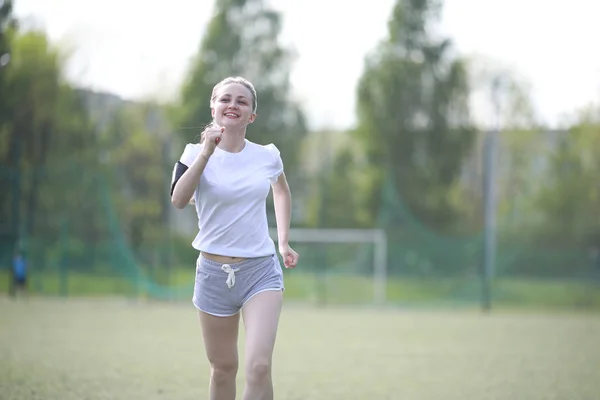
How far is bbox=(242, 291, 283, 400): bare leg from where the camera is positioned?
5188mm

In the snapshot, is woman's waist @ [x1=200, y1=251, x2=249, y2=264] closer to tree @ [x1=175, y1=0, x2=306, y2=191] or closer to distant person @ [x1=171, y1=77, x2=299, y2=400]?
distant person @ [x1=171, y1=77, x2=299, y2=400]

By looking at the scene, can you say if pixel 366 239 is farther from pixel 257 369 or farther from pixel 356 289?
pixel 257 369

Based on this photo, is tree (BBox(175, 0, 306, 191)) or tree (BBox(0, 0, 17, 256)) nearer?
tree (BBox(0, 0, 17, 256))

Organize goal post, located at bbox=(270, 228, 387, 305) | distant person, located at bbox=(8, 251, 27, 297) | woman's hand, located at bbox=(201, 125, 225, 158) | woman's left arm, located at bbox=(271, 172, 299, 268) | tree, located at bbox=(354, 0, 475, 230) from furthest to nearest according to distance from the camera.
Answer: tree, located at bbox=(354, 0, 475, 230) < goal post, located at bbox=(270, 228, 387, 305) < distant person, located at bbox=(8, 251, 27, 297) < woman's left arm, located at bbox=(271, 172, 299, 268) < woman's hand, located at bbox=(201, 125, 225, 158)

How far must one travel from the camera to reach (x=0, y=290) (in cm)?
2509

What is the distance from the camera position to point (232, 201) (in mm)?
5359

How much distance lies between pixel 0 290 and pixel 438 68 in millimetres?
22351

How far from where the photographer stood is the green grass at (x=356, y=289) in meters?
25.0

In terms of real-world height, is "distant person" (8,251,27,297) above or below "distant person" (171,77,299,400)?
below

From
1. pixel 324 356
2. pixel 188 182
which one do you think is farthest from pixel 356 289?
pixel 188 182

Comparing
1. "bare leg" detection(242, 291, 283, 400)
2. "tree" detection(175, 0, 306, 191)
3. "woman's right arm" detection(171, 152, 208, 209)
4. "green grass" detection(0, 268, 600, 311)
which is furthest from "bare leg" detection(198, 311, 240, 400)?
"tree" detection(175, 0, 306, 191)

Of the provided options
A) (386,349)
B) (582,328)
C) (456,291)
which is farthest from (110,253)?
(386,349)

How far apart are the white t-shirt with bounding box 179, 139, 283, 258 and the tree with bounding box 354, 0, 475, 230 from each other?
35213 mm

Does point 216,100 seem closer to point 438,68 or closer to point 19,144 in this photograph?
point 19,144
